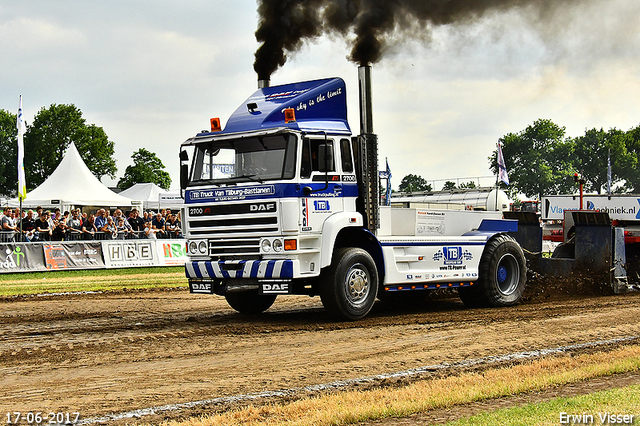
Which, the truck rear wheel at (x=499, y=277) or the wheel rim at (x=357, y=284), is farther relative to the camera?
the truck rear wheel at (x=499, y=277)

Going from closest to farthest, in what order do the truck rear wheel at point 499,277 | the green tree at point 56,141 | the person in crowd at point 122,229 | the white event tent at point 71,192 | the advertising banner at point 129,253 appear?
the truck rear wheel at point 499,277
the advertising banner at point 129,253
the person in crowd at point 122,229
the white event tent at point 71,192
the green tree at point 56,141

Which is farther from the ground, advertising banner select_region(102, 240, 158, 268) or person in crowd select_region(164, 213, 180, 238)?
person in crowd select_region(164, 213, 180, 238)

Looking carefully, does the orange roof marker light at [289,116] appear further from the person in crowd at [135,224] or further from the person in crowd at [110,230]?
the person in crowd at [135,224]

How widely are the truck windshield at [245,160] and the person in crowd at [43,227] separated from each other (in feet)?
43.9

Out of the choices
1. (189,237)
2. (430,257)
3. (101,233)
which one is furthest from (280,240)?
(101,233)

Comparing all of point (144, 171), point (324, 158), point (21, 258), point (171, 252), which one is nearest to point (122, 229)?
point (171, 252)

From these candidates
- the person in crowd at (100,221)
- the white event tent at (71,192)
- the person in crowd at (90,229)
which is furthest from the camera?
the white event tent at (71,192)

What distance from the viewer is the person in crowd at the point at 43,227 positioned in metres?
22.4

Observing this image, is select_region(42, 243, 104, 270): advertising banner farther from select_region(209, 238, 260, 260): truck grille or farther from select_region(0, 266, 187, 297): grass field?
select_region(209, 238, 260, 260): truck grille

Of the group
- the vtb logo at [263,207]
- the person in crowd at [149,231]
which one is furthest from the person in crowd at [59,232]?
the vtb logo at [263,207]

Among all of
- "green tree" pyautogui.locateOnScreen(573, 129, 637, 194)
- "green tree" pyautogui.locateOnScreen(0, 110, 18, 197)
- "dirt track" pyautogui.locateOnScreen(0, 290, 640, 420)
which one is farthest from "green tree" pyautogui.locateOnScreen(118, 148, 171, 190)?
"dirt track" pyautogui.locateOnScreen(0, 290, 640, 420)

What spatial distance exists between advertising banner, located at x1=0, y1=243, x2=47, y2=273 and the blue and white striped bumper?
12.2 meters

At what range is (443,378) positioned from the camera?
6789 millimetres

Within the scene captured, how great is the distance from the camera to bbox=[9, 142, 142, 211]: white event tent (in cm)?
3334
